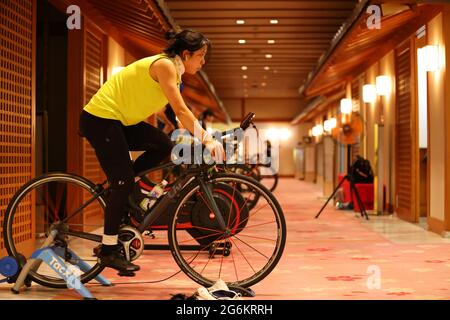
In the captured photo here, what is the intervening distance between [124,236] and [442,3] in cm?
396

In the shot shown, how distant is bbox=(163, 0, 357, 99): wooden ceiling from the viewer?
827cm

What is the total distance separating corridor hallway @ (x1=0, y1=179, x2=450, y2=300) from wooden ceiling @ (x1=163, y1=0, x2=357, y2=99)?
268cm

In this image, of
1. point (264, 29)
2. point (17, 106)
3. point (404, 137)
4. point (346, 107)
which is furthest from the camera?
point (346, 107)

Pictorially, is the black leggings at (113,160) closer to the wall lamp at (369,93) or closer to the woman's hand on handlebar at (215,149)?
the woman's hand on handlebar at (215,149)

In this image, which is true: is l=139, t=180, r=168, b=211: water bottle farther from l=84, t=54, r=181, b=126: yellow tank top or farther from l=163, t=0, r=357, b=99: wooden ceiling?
l=163, t=0, r=357, b=99: wooden ceiling

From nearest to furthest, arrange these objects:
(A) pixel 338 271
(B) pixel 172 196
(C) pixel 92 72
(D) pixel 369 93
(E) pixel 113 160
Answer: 1. (E) pixel 113 160
2. (B) pixel 172 196
3. (A) pixel 338 271
4. (C) pixel 92 72
5. (D) pixel 369 93

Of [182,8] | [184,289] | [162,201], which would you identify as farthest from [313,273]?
[182,8]

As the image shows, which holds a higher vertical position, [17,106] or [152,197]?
[17,106]

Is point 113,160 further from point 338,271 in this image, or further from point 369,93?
point 369,93

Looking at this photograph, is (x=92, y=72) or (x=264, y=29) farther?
(x=264, y=29)

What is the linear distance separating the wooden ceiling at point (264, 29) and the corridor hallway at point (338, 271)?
2.68 m

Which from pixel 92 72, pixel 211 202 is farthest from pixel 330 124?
pixel 211 202

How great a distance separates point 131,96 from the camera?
2900mm

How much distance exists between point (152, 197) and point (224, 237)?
1.39ft
